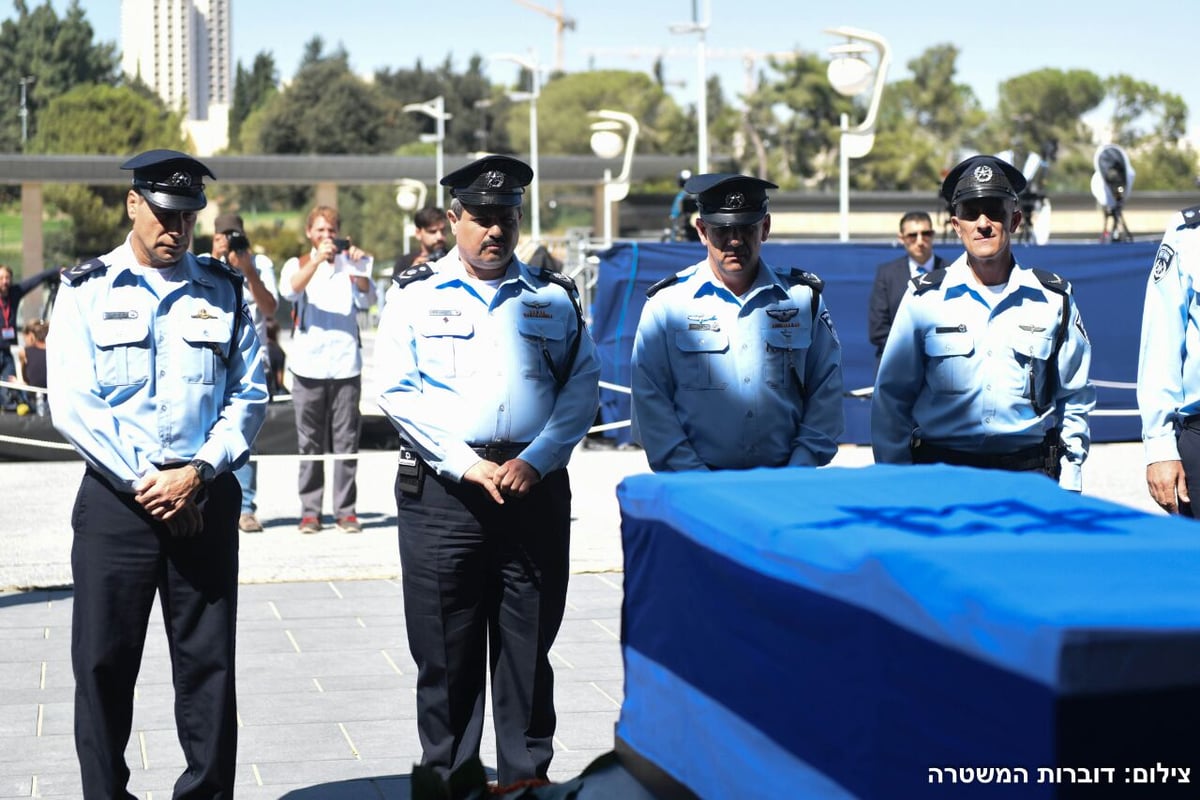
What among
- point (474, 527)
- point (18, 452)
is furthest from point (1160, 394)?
point (18, 452)

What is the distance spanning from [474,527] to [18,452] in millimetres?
11754

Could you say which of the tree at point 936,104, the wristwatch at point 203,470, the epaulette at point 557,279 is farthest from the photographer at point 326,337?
the tree at point 936,104

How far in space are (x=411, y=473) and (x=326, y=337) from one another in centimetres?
597

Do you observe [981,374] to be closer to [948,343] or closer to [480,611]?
[948,343]

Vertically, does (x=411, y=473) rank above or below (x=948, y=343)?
below

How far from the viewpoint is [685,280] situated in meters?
5.39

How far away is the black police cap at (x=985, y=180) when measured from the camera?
514cm

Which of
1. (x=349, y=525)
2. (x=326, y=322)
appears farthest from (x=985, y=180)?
(x=349, y=525)

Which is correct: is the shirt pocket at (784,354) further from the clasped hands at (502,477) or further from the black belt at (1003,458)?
the clasped hands at (502,477)

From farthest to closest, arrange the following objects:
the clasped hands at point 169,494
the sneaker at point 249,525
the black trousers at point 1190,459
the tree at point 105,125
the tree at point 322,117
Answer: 1. the tree at point 322,117
2. the tree at point 105,125
3. the sneaker at point 249,525
4. the black trousers at point 1190,459
5. the clasped hands at point 169,494

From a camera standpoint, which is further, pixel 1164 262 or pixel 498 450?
pixel 1164 262

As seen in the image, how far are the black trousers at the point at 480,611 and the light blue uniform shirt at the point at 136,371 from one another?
26.1 inches

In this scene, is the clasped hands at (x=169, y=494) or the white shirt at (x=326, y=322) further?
the white shirt at (x=326, y=322)

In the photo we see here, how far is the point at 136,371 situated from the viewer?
4750mm
